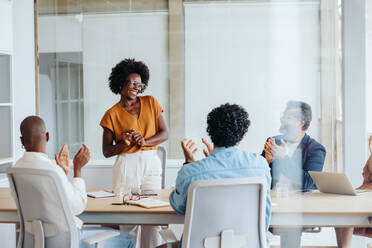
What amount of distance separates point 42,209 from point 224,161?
849mm

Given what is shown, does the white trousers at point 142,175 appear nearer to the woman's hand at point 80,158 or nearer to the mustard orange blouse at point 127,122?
the mustard orange blouse at point 127,122

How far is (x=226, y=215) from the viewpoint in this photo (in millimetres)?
1918

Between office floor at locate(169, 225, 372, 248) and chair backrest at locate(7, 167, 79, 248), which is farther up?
chair backrest at locate(7, 167, 79, 248)

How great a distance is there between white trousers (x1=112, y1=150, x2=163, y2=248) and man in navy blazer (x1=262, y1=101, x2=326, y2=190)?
769 millimetres

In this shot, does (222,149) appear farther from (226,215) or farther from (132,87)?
(132,87)

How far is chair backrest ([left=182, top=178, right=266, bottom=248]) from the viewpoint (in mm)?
1876

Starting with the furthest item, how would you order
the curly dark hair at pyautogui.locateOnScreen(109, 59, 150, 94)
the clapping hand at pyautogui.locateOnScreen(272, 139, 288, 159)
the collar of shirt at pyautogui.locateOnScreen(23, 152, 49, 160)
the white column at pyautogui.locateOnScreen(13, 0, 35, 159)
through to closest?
the white column at pyautogui.locateOnScreen(13, 0, 35, 159) → the curly dark hair at pyautogui.locateOnScreen(109, 59, 150, 94) → the clapping hand at pyautogui.locateOnScreen(272, 139, 288, 159) → the collar of shirt at pyautogui.locateOnScreen(23, 152, 49, 160)

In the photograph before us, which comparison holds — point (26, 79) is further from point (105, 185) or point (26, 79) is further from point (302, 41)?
point (302, 41)

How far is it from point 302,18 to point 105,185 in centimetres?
248

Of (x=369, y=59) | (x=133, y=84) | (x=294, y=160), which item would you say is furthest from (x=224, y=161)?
(x=369, y=59)

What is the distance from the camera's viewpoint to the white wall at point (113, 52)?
4617 millimetres

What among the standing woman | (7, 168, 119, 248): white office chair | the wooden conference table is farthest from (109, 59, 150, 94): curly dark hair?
(7, 168, 119, 248): white office chair

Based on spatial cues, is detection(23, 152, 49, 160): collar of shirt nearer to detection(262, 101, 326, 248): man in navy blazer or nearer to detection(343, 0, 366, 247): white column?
detection(262, 101, 326, 248): man in navy blazer

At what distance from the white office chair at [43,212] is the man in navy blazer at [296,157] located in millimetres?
1169
